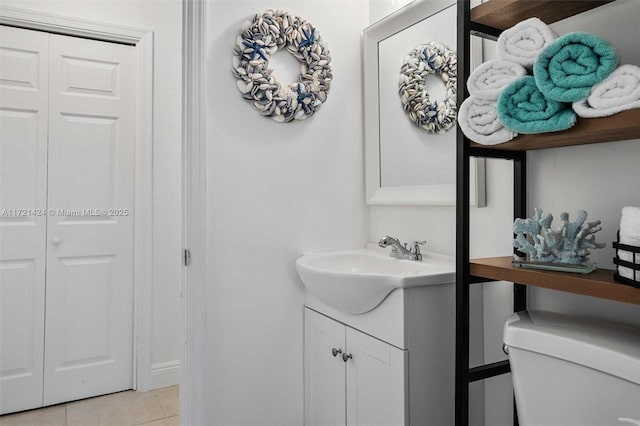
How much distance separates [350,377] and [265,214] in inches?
27.3

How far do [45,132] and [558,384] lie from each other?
2.54 metres

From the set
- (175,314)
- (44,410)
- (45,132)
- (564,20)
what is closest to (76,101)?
(45,132)

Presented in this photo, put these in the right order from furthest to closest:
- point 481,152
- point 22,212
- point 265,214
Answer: point 22,212 → point 265,214 → point 481,152

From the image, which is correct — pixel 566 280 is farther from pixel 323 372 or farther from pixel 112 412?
pixel 112 412

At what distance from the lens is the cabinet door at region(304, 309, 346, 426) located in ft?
4.99

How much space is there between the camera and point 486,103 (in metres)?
1.02

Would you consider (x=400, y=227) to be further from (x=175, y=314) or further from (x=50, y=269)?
(x=50, y=269)

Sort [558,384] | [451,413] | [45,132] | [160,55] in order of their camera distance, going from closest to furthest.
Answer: [558,384] → [451,413] → [45,132] → [160,55]

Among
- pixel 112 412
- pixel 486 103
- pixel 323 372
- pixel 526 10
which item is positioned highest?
pixel 526 10

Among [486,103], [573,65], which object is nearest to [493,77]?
[486,103]

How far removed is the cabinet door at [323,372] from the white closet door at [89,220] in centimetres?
132

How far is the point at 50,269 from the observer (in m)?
2.33

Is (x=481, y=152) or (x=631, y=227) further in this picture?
(x=481, y=152)

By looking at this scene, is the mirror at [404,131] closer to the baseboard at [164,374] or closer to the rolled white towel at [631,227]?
the rolled white towel at [631,227]
